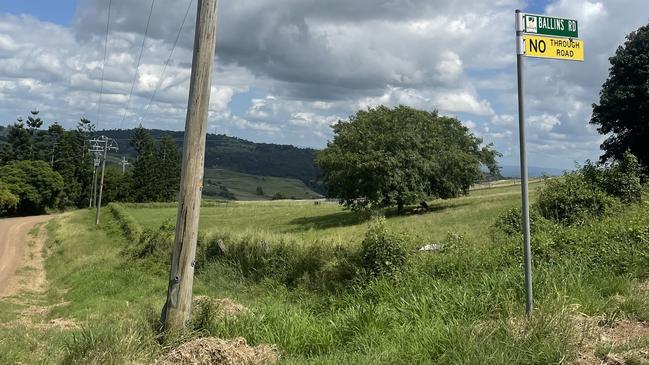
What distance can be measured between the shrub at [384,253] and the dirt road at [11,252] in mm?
20044

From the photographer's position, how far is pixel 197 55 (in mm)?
6863

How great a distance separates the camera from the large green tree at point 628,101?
34.6 m

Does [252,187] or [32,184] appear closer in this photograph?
[32,184]

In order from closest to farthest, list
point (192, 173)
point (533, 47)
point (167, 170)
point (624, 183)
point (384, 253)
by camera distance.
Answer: point (533, 47), point (192, 173), point (384, 253), point (624, 183), point (167, 170)

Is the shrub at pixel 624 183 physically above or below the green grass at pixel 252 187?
below

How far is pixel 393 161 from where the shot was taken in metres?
41.9

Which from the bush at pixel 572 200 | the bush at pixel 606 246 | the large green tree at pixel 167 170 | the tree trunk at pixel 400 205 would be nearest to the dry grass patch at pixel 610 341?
the bush at pixel 606 246

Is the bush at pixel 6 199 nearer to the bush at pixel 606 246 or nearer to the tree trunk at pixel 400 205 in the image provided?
the tree trunk at pixel 400 205

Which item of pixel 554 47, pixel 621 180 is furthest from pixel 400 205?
pixel 554 47

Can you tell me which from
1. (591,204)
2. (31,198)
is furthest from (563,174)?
(31,198)

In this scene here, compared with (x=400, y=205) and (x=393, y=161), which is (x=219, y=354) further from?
(x=400, y=205)

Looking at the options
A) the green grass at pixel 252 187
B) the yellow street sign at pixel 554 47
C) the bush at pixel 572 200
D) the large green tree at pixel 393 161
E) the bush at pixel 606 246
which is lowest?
the bush at pixel 606 246

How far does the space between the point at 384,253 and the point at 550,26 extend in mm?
6823

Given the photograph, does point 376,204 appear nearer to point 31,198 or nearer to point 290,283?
point 290,283
